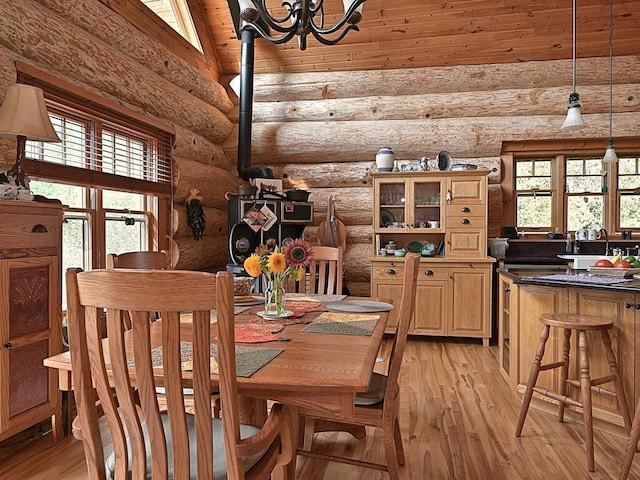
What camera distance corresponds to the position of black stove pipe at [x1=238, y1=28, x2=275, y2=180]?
5246mm

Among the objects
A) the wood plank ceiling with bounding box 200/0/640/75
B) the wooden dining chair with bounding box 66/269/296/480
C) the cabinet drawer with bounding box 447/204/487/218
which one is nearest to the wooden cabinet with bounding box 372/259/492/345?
the cabinet drawer with bounding box 447/204/487/218

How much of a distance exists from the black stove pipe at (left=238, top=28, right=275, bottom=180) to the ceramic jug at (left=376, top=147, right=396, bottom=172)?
121cm

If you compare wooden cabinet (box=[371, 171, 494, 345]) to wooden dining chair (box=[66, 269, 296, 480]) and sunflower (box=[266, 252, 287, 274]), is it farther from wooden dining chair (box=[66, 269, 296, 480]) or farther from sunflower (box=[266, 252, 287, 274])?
wooden dining chair (box=[66, 269, 296, 480])

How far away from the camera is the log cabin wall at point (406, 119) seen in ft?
16.8

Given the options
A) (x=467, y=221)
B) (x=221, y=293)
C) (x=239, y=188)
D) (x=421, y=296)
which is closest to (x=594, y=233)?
(x=467, y=221)

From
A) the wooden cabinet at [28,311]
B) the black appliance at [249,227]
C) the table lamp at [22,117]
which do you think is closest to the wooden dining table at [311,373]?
the wooden cabinet at [28,311]

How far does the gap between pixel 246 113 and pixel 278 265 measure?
12.0ft

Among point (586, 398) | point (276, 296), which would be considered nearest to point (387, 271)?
point (586, 398)

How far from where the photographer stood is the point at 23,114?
94.0 inches

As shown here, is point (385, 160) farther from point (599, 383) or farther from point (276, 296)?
point (276, 296)

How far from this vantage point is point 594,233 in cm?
523

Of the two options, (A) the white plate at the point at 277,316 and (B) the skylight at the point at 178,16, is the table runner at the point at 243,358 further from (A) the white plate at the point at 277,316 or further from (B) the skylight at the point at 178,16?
(B) the skylight at the point at 178,16

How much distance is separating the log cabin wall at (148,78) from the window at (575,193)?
346cm

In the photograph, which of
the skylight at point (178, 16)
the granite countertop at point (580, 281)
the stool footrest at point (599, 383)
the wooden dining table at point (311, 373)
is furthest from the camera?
the skylight at point (178, 16)
